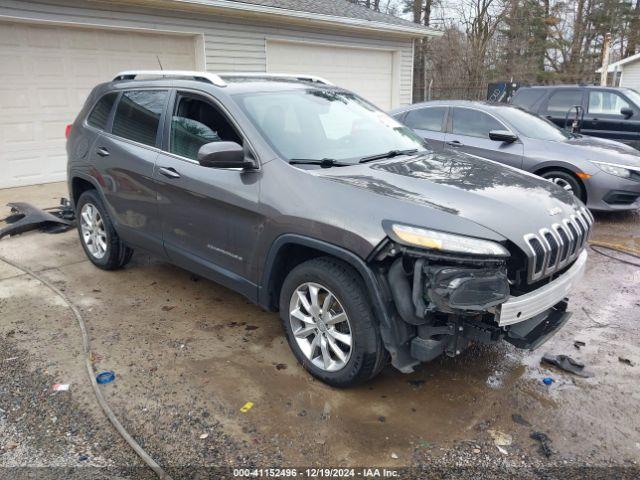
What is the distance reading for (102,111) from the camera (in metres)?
5.03

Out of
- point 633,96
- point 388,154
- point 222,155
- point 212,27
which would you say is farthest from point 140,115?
point 633,96

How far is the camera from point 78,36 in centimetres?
920

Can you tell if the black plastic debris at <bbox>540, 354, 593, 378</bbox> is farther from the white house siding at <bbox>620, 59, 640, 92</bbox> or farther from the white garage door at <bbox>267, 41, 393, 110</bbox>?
the white house siding at <bbox>620, 59, 640, 92</bbox>

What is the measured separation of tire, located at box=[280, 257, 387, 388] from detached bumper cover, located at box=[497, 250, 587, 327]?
70 cm

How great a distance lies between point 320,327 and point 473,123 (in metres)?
5.42

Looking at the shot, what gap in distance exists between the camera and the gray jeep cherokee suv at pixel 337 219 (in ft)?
9.14

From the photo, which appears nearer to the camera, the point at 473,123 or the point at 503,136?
the point at 503,136

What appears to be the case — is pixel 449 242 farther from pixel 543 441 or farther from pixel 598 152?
pixel 598 152

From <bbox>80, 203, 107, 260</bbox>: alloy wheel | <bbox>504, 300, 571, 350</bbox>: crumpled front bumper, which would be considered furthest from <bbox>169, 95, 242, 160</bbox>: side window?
<bbox>504, 300, 571, 350</bbox>: crumpled front bumper

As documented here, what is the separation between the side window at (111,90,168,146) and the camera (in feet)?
14.1

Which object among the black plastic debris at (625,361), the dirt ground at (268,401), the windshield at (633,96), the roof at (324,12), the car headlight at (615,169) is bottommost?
the dirt ground at (268,401)

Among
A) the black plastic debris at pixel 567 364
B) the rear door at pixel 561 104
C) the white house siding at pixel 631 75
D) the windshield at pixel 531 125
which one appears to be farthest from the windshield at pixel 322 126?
the white house siding at pixel 631 75

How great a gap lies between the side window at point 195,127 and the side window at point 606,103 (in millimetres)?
9053

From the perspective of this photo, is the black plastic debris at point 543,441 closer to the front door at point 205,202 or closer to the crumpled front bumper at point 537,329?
the crumpled front bumper at point 537,329
